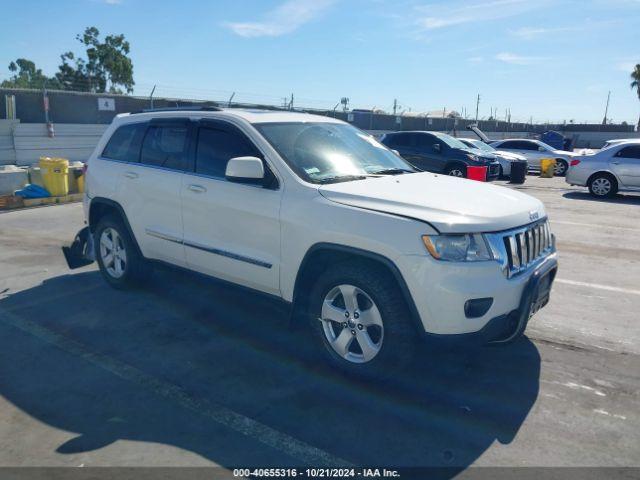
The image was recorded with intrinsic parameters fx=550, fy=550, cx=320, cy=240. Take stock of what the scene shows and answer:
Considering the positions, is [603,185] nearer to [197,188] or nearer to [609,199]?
[609,199]

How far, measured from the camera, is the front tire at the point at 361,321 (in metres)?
3.66

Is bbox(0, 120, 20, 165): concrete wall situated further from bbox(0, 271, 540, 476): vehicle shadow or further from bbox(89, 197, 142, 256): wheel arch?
bbox(0, 271, 540, 476): vehicle shadow

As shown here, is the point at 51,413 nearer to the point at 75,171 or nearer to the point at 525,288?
the point at 525,288

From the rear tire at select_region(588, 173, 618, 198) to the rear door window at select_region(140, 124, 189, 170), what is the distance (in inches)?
495

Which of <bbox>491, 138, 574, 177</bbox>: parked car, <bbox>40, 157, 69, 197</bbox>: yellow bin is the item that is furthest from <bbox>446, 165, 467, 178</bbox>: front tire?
<bbox>40, 157, 69, 197</bbox>: yellow bin

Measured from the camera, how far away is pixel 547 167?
2016 cm

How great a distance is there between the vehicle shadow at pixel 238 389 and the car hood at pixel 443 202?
1.16m

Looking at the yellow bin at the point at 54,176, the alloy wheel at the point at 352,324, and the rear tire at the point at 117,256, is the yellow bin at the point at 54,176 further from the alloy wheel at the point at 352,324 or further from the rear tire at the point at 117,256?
the alloy wheel at the point at 352,324

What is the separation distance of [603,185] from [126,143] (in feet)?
41.7

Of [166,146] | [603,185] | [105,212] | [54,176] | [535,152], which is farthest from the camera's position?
[535,152]

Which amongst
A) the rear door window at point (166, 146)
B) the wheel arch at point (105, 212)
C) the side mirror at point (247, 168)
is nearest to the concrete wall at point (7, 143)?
the wheel arch at point (105, 212)

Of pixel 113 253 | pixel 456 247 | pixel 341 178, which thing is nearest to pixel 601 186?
pixel 341 178

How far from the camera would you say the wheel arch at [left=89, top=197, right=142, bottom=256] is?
5.59 meters

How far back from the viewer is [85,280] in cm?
637
